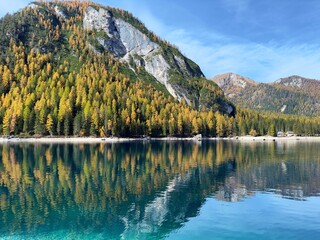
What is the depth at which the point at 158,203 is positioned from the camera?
36500 mm

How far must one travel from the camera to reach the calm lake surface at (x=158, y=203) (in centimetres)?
2764

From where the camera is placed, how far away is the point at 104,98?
19200cm

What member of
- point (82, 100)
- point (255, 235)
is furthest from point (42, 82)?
point (255, 235)


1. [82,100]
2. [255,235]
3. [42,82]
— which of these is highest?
[42,82]

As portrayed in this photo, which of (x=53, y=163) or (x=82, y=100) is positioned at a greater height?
(x=82, y=100)

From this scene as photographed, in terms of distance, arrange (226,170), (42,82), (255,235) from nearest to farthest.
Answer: (255,235)
(226,170)
(42,82)

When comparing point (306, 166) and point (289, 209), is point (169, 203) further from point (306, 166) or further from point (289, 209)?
point (306, 166)

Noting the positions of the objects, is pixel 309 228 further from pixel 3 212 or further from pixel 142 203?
pixel 3 212

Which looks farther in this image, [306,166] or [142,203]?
[306,166]

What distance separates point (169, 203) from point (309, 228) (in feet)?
47.1

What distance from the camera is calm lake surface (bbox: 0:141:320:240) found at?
2764 centimetres

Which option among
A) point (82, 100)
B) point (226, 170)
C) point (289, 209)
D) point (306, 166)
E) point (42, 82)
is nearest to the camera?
point (289, 209)

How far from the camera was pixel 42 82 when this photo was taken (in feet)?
647

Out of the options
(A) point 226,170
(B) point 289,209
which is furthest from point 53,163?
(B) point 289,209
